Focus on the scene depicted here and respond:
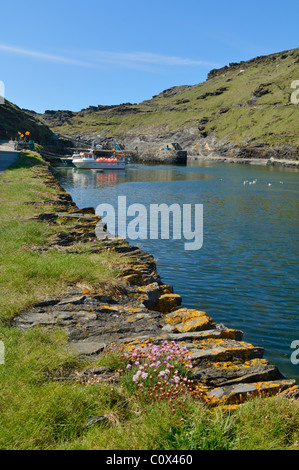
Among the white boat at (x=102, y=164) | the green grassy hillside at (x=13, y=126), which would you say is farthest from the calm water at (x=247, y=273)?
the green grassy hillside at (x=13, y=126)

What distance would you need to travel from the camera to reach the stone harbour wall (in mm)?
5805

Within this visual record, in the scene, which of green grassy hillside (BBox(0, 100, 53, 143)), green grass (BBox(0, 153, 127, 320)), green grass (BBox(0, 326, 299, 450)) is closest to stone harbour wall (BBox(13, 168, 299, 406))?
green grass (BBox(0, 153, 127, 320))

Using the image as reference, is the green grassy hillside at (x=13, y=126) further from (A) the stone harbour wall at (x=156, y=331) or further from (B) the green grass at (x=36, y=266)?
(A) the stone harbour wall at (x=156, y=331)

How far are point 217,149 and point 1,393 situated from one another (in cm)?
19378

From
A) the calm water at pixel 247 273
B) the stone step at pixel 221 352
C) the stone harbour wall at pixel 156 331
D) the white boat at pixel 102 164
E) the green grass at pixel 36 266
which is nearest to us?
the stone harbour wall at pixel 156 331

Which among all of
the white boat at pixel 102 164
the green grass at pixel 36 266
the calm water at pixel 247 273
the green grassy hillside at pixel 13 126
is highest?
the green grassy hillside at pixel 13 126

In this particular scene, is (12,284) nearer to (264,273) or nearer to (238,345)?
(238,345)

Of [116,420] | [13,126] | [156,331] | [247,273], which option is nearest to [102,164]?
[13,126]

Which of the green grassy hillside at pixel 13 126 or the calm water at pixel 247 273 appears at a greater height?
the green grassy hillside at pixel 13 126

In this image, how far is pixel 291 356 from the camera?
10125 mm

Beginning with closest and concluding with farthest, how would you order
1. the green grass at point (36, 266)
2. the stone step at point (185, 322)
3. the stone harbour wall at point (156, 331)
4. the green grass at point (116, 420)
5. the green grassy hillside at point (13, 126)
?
the green grass at point (116, 420) → the stone harbour wall at point (156, 331) → the stone step at point (185, 322) → the green grass at point (36, 266) → the green grassy hillside at point (13, 126)

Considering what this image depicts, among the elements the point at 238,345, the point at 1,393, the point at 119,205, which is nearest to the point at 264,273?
the point at 238,345

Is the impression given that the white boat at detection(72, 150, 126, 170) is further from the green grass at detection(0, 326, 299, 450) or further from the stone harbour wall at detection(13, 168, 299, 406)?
the green grass at detection(0, 326, 299, 450)

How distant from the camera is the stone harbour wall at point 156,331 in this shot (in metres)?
5.80
